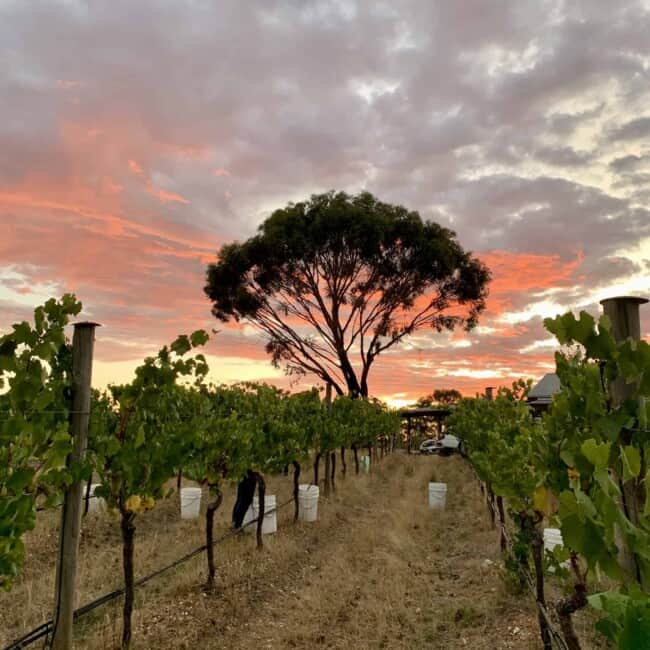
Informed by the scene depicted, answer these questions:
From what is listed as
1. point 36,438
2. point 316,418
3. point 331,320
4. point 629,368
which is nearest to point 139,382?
point 36,438

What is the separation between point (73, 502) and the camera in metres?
5.19

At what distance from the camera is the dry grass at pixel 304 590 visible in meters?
6.63

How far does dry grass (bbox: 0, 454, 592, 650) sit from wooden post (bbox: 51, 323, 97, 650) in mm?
997

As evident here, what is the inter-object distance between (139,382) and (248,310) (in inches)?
970

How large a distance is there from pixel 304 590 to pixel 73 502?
448 centimetres

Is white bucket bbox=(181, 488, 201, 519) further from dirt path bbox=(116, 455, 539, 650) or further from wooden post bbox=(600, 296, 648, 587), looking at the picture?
wooden post bbox=(600, 296, 648, 587)

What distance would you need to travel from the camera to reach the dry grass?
663 cm

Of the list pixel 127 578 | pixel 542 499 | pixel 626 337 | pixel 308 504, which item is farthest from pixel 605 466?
pixel 308 504

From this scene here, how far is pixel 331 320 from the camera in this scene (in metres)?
29.3

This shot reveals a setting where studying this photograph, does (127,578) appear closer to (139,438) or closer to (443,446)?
(139,438)

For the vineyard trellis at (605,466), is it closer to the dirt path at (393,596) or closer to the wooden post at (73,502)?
the dirt path at (393,596)

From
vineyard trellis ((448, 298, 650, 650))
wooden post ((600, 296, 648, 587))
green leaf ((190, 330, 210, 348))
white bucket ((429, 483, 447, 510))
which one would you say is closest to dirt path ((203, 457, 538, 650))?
vineyard trellis ((448, 298, 650, 650))

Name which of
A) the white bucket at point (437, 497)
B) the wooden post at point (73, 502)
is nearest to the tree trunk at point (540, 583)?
the wooden post at point (73, 502)

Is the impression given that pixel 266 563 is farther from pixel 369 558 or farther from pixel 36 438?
pixel 36 438
